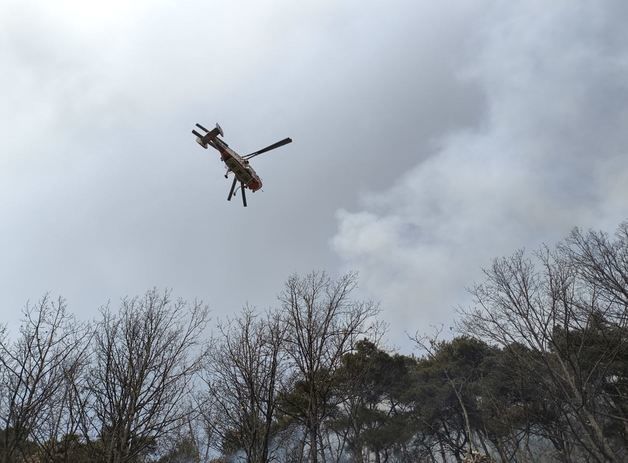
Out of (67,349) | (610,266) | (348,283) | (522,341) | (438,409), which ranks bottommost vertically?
(438,409)

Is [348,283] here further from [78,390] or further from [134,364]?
[78,390]

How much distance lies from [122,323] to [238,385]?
452 centimetres

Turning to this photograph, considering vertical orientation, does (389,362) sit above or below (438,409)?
above

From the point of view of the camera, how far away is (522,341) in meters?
14.5

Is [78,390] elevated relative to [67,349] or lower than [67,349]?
lower

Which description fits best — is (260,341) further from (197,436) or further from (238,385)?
(197,436)

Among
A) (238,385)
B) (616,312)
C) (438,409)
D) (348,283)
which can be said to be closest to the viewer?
(238,385)

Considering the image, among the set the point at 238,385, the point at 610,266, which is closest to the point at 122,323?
the point at 238,385

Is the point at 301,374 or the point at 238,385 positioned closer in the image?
the point at 238,385

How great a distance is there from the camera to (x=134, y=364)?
36.4 ft

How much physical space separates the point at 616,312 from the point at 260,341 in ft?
52.6

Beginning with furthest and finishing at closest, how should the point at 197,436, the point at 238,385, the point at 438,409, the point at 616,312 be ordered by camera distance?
the point at 438,409 < the point at 197,436 < the point at 616,312 < the point at 238,385

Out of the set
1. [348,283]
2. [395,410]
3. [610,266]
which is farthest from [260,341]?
[395,410]

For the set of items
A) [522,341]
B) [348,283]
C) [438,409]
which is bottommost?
[438,409]
